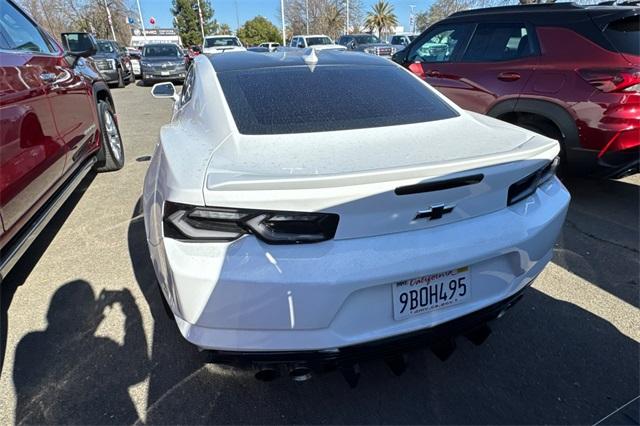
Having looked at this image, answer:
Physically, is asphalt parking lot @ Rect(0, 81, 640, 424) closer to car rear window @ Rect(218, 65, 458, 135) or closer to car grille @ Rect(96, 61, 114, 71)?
car rear window @ Rect(218, 65, 458, 135)

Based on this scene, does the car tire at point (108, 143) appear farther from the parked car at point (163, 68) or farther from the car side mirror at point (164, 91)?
the parked car at point (163, 68)

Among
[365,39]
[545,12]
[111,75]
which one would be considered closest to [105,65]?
[111,75]

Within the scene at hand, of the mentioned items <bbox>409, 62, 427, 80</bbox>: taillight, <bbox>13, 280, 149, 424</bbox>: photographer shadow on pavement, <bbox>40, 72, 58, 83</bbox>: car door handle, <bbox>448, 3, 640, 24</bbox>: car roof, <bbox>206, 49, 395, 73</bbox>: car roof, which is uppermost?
<bbox>448, 3, 640, 24</bbox>: car roof

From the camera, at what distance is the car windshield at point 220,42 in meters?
18.7

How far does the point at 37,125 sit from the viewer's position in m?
2.64

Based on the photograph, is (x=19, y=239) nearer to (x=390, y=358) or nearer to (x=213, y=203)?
(x=213, y=203)

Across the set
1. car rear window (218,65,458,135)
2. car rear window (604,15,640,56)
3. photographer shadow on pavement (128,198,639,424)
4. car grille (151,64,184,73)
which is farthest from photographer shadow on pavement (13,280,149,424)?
car grille (151,64,184,73)

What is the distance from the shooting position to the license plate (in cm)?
156

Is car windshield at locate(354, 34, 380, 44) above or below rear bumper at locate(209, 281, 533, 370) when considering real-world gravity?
above

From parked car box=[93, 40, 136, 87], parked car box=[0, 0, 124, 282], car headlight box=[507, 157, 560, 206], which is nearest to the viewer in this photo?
car headlight box=[507, 157, 560, 206]

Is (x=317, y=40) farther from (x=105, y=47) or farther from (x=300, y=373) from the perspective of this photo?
(x=300, y=373)

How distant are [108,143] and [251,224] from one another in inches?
171

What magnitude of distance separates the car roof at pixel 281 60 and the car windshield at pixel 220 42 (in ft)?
56.4

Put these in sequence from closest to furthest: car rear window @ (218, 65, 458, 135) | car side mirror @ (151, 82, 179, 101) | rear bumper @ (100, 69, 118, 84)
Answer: car rear window @ (218, 65, 458, 135) → car side mirror @ (151, 82, 179, 101) → rear bumper @ (100, 69, 118, 84)
